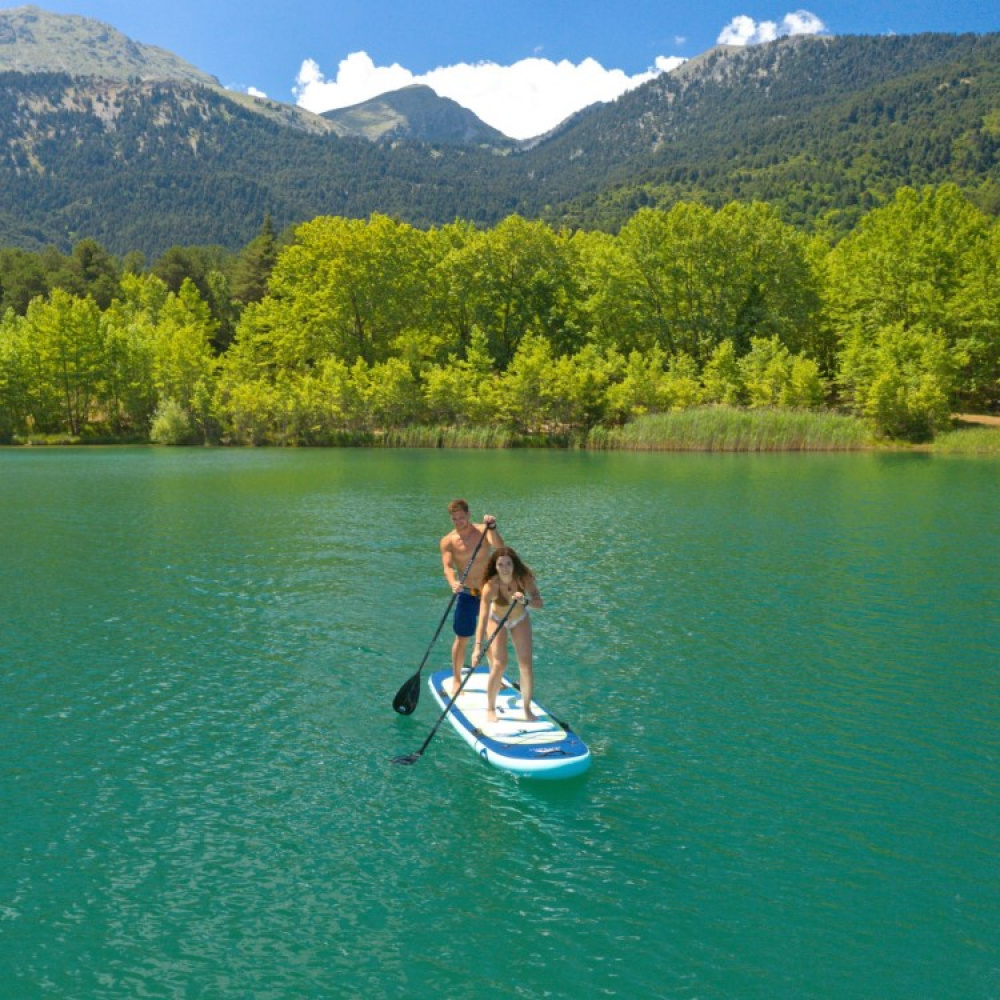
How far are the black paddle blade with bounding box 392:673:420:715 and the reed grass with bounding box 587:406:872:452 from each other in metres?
56.0

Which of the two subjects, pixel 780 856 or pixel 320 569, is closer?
pixel 780 856

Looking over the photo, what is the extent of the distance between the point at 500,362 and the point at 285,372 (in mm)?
21033

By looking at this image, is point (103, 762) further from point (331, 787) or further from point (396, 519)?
point (396, 519)

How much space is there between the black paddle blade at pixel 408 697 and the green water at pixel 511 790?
30cm

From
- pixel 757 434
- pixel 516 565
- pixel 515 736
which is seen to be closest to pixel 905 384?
pixel 757 434

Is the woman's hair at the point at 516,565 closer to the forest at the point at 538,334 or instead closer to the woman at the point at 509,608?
the woman at the point at 509,608

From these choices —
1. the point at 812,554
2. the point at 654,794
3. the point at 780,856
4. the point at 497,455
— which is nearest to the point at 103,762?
the point at 654,794

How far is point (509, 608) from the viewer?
11.1 metres

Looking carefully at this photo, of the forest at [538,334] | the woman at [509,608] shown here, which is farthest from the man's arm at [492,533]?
the forest at [538,334]

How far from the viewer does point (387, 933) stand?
7.80 metres

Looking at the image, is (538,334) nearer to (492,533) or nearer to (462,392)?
(462,392)

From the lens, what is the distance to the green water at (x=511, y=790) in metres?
7.49

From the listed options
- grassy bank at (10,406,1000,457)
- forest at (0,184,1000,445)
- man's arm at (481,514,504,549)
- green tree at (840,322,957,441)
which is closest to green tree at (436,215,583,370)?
forest at (0,184,1000,445)

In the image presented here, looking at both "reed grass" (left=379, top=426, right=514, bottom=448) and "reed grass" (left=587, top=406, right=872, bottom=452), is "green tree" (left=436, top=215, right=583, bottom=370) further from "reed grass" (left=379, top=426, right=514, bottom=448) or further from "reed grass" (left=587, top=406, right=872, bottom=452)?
"reed grass" (left=587, top=406, right=872, bottom=452)
